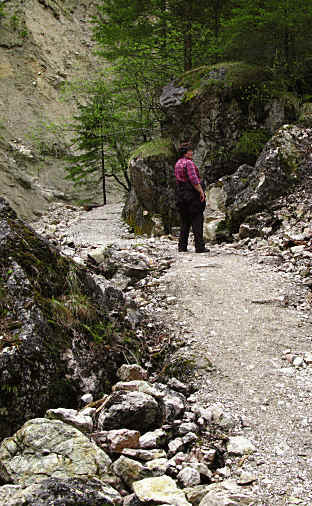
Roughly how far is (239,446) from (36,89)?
76.7 ft

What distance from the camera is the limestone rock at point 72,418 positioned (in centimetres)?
252

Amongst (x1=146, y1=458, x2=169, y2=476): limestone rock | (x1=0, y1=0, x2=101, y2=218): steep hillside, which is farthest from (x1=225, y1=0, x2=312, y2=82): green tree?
(x1=0, y1=0, x2=101, y2=218): steep hillside

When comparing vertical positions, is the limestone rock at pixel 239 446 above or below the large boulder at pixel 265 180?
below

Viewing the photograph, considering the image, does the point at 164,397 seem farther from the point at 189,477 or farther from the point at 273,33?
the point at 273,33

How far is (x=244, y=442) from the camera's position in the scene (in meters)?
2.66

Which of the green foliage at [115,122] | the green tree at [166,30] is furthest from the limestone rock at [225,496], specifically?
the green foliage at [115,122]

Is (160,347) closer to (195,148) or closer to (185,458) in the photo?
(185,458)

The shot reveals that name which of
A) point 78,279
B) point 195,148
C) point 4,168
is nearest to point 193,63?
point 195,148

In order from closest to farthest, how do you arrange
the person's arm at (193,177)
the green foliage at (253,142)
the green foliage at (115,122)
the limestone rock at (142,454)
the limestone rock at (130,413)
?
the limestone rock at (142,454), the limestone rock at (130,413), the person's arm at (193,177), the green foliage at (253,142), the green foliage at (115,122)

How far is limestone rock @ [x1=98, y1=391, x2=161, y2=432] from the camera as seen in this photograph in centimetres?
264

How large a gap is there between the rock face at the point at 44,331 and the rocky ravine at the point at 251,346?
0.82 meters

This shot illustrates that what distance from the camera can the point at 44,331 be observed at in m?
2.99

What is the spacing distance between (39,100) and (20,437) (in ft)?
74.4

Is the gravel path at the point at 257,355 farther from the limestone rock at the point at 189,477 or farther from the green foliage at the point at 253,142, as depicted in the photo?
the green foliage at the point at 253,142
